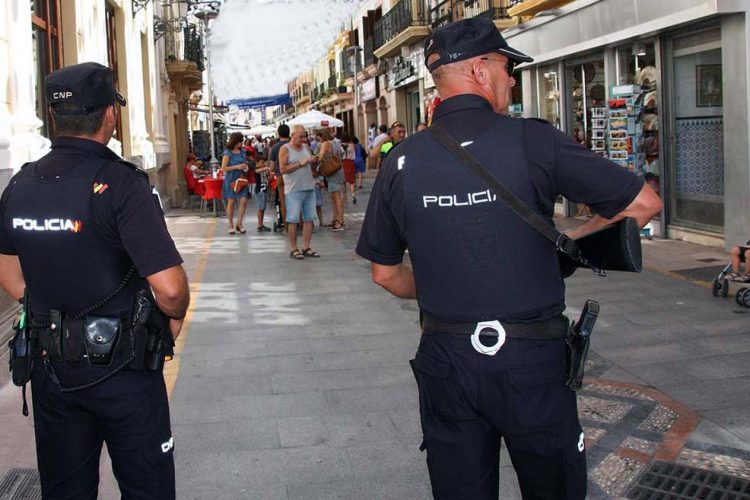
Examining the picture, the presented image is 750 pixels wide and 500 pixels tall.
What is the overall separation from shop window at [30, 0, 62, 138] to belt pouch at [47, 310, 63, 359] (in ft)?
24.2

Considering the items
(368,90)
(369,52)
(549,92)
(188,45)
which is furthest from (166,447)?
(368,90)

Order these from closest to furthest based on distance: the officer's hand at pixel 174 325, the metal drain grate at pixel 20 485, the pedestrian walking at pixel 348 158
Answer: the officer's hand at pixel 174 325
the metal drain grate at pixel 20 485
the pedestrian walking at pixel 348 158

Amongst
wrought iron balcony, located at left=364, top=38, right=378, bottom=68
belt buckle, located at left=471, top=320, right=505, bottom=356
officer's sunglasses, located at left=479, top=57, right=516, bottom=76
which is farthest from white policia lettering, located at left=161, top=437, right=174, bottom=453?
wrought iron balcony, located at left=364, top=38, right=378, bottom=68

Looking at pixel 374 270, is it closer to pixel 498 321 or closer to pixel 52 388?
pixel 498 321

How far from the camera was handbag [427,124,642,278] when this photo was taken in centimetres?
247

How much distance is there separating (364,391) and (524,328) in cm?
319

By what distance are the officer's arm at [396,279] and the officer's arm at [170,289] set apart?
2.05 ft

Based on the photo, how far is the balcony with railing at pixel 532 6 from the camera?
1562 centimetres

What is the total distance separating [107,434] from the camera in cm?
288

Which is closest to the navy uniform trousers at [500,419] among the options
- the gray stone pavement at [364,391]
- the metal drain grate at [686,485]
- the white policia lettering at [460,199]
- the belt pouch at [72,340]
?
the white policia lettering at [460,199]

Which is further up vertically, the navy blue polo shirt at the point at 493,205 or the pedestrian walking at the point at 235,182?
the pedestrian walking at the point at 235,182

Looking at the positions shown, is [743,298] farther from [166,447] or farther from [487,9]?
[487,9]

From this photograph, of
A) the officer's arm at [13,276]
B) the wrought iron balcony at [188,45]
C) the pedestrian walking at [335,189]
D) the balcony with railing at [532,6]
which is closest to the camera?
the officer's arm at [13,276]

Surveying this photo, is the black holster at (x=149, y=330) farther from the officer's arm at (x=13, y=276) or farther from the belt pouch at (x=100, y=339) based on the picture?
the officer's arm at (x=13, y=276)
